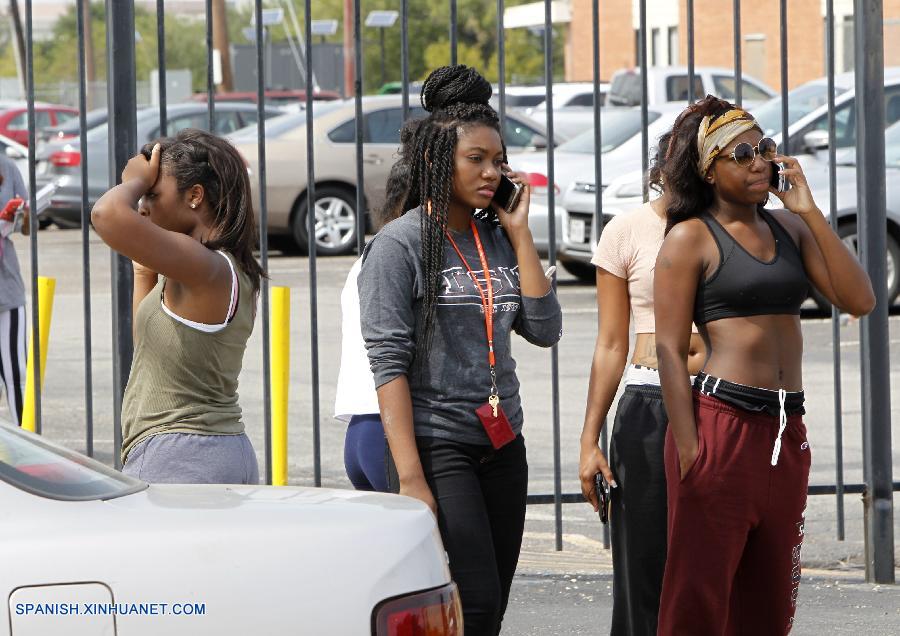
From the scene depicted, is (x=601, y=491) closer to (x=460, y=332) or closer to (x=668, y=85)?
(x=460, y=332)

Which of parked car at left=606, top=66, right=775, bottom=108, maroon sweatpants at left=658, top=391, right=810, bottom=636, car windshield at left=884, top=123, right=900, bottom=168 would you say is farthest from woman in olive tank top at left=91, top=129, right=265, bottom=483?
parked car at left=606, top=66, right=775, bottom=108

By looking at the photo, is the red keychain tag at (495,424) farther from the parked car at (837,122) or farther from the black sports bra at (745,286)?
the parked car at (837,122)

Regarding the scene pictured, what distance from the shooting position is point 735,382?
12.0ft

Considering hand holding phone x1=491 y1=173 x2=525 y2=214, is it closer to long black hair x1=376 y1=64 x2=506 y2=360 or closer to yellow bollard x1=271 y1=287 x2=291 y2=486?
long black hair x1=376 y1=64 x2=506 y2=360

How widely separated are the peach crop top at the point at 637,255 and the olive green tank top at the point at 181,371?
41.2 inches

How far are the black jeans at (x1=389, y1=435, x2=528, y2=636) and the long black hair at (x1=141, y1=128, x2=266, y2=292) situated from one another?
26.2 inches

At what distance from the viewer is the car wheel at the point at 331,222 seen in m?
16.3

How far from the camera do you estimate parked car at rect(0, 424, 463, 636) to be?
7.49 ft

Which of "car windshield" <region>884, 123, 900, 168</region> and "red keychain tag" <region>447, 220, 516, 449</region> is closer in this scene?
"red keychain tag" <region>447, 220, 516, 449</region>

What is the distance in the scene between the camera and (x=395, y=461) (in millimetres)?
3521

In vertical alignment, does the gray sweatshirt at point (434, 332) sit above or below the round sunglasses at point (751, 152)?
below

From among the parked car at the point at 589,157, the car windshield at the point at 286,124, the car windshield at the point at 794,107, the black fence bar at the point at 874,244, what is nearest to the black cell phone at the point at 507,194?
the black fence bar at the point at 874,244

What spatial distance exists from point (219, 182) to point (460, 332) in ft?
2.35

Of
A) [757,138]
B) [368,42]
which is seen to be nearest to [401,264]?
[757,138]
